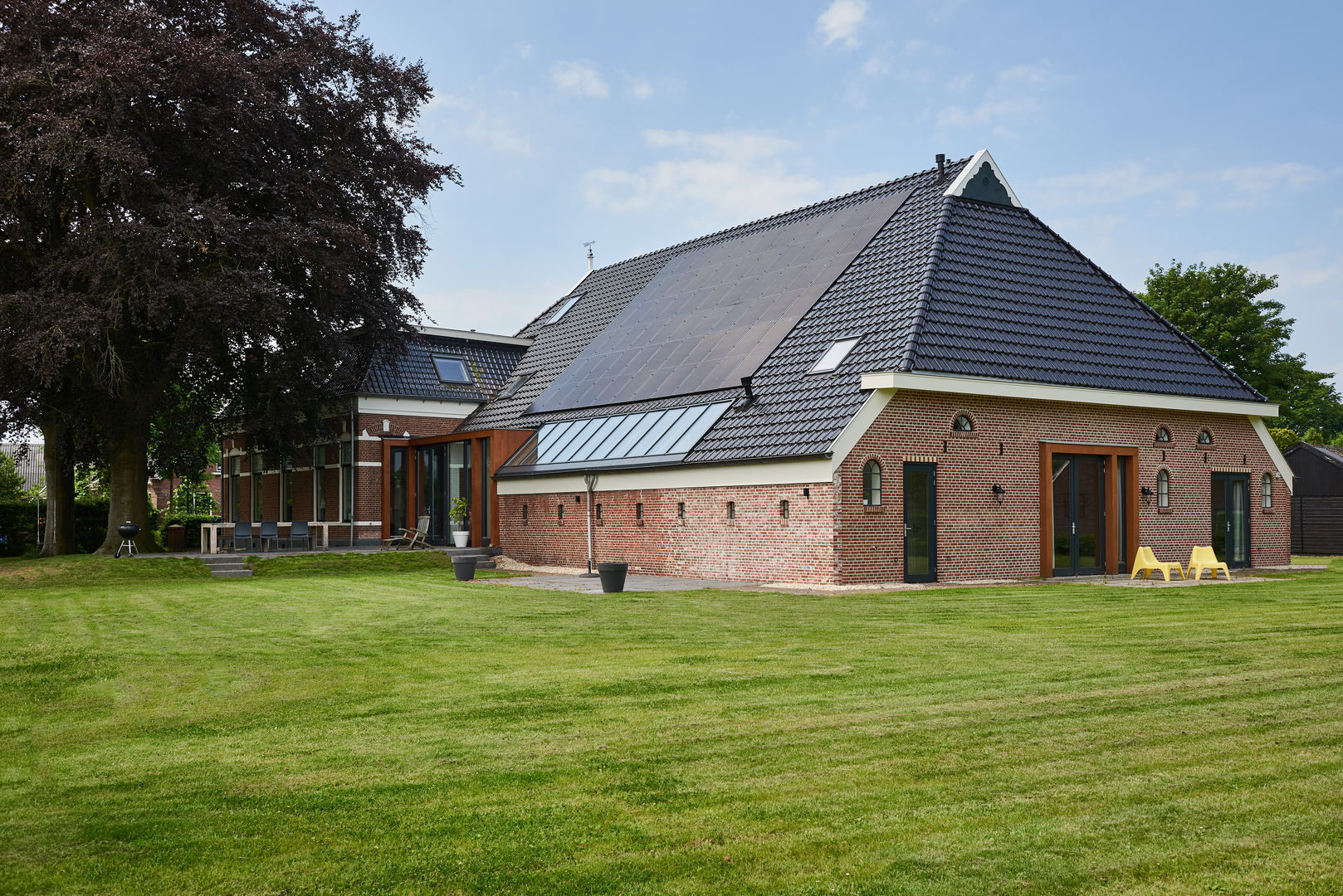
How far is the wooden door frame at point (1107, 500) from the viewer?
19.9 meters

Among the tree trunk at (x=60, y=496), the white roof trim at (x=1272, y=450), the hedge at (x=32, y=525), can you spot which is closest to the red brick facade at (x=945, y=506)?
the white roof trim at (x=1272, y=450)

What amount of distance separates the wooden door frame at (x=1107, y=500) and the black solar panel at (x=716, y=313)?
210 inches

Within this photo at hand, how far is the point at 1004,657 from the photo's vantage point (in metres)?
9.43

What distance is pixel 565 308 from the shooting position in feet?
111

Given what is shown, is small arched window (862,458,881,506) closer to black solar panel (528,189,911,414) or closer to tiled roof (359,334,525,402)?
black solar panel (528,189,911,414)

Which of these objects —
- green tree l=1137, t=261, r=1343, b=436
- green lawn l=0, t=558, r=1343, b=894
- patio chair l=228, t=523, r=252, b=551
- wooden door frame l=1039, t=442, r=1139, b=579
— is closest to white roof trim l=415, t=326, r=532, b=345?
patio chair l=228, t=523, r=252, b=551

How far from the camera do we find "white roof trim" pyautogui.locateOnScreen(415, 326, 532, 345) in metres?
31.6

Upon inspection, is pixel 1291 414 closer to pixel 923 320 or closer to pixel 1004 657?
pixel 923 320

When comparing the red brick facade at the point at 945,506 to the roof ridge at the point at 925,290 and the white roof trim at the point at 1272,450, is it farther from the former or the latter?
the roof ridge at the point at 925,290

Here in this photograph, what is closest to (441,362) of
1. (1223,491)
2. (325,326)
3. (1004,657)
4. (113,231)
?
(325,326)

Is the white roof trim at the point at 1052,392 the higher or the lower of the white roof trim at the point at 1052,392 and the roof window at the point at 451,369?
the lower

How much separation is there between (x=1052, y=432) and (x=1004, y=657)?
1143 centimetres

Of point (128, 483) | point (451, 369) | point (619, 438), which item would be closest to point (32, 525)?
point (128, 483)

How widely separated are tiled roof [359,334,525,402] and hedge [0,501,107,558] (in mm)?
10323
